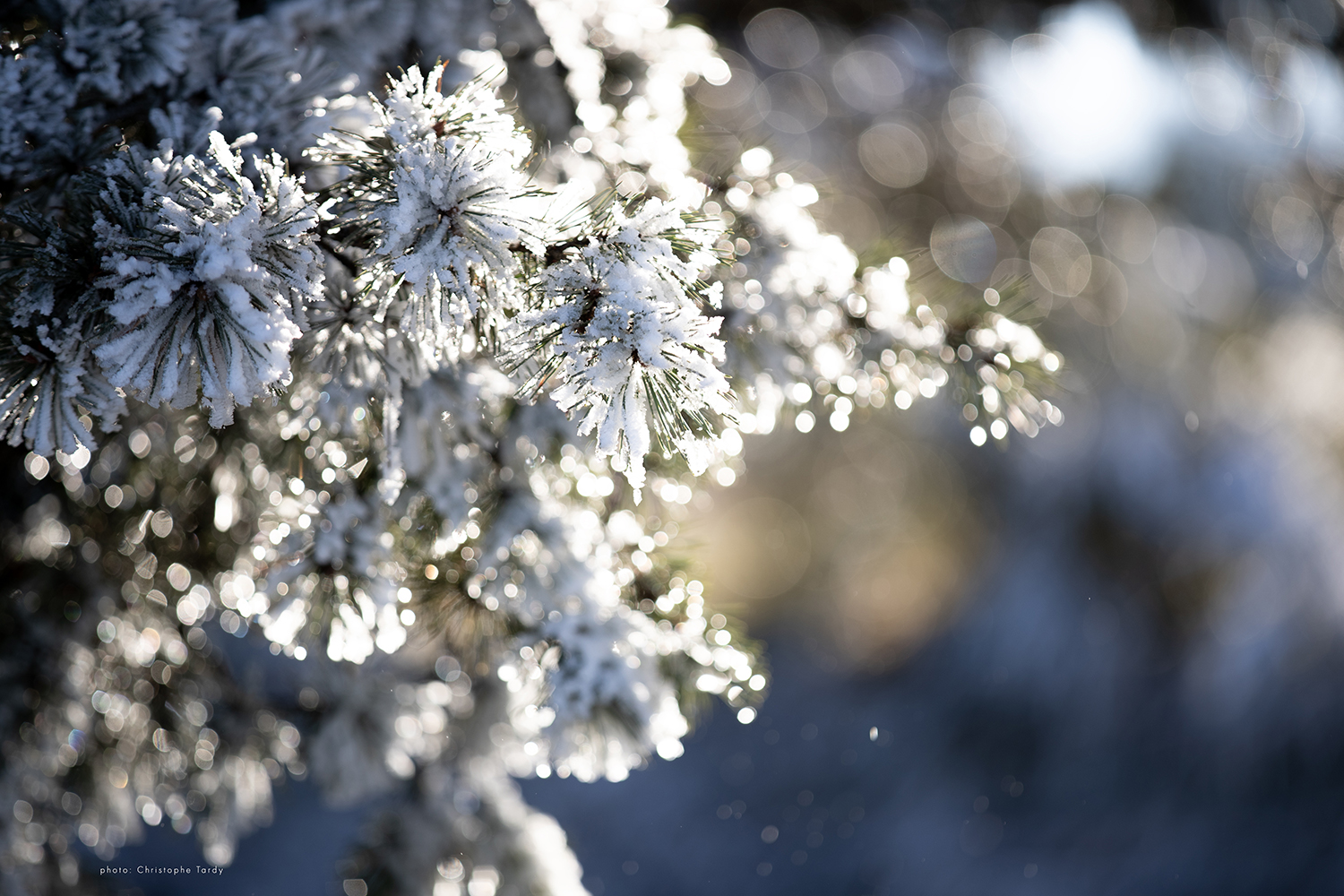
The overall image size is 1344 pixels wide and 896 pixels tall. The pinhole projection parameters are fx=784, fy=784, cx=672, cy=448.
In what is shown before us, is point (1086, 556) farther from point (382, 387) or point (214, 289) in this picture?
point (214, 289)

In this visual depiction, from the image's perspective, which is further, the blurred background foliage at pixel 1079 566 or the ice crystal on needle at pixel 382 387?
the blurred background foliage at pixel 1079 566

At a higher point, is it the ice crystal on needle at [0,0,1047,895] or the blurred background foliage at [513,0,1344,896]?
the ice crystal on needle at [0,0,1047,895]

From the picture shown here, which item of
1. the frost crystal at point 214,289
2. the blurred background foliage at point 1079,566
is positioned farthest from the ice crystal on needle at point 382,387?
the blurred background foliage at point 1079,566

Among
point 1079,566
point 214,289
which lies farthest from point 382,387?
point 1079,566

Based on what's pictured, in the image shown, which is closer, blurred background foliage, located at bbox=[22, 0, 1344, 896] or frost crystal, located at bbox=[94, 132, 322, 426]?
frost crystal, located at bbox=[94, 132, 322, 426]

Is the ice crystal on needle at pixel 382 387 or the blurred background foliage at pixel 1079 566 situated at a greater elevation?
the ice crystal on needle at pixel 382 387

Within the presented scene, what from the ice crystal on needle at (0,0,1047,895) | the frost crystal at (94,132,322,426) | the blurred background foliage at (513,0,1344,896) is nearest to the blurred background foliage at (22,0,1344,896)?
the blurred background foliage at (513,0,1344,896)

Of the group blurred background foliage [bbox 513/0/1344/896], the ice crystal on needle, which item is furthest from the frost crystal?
blurred background foliage [bbox 513/0/1344/896]

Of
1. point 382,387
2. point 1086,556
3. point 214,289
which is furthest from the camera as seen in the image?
point 1086,556

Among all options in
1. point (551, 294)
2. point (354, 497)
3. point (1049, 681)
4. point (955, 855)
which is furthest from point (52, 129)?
point (1049, 681)

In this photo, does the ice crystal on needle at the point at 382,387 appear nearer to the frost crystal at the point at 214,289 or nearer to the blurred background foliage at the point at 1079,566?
the frost crystal at the point at 214,289

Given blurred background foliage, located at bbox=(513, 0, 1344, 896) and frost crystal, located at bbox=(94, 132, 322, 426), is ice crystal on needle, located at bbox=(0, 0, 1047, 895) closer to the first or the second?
frost crystal, located at bbox=(94, 132, 322, 426)
